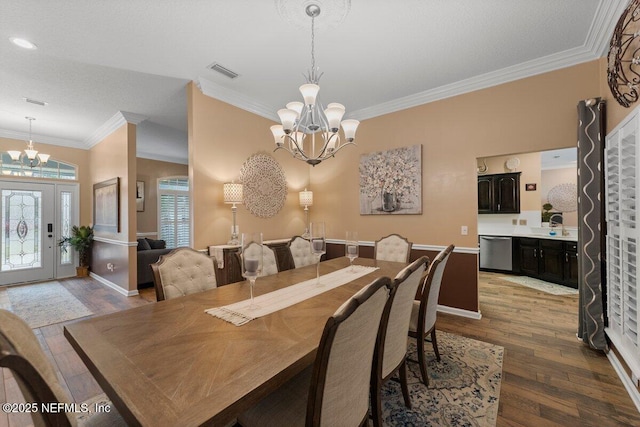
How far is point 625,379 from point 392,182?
2.82 metres

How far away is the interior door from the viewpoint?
500 cm

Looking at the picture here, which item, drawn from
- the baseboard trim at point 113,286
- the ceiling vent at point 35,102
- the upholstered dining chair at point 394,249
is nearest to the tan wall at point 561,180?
the upholstered dining chair at point 394,249

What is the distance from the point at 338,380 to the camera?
3.20 ft

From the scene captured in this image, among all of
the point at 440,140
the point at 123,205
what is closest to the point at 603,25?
the point at 440,140

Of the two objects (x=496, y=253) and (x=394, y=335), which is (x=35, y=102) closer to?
(x=394, y=335)

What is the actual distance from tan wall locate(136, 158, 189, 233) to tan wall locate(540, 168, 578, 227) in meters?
9.44

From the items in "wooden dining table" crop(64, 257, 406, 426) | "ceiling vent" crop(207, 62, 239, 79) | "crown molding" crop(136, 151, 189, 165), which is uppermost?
"ceiling vent" crop(207, 62, 239, 79)

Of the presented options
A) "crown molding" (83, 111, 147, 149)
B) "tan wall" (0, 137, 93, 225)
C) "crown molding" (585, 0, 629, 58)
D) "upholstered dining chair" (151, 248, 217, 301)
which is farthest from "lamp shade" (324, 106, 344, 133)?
"tan wall" (0, 137, 93, 225)

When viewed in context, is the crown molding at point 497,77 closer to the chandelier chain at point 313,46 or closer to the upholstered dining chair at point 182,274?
the chandelier chain at point 313,46

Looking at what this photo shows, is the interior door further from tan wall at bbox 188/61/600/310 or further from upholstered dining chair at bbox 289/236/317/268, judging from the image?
upholstered dining chair at bbox 289/236/317/268

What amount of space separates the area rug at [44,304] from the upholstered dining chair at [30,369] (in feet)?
11.6

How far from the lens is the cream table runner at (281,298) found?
1.41 meters

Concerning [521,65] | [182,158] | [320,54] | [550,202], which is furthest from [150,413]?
[550,202]

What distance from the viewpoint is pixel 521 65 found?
2.97 meters
